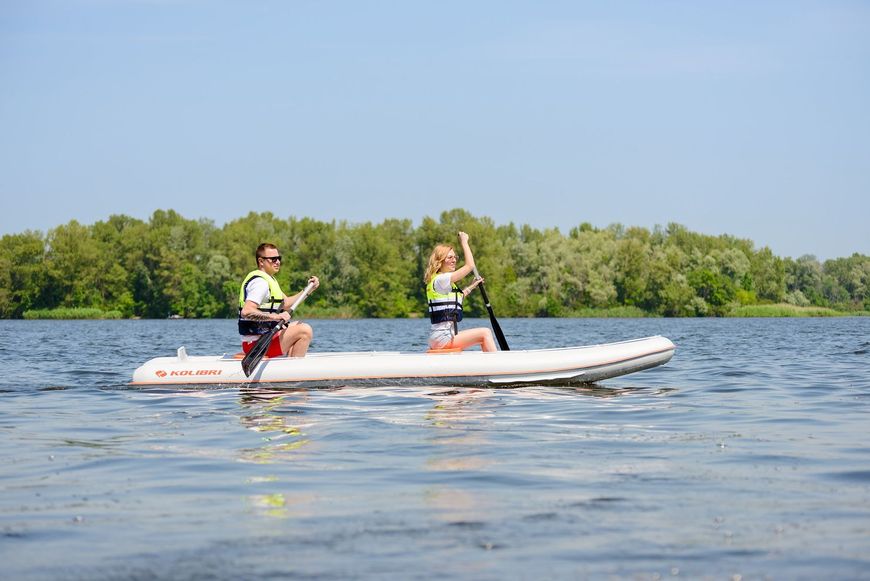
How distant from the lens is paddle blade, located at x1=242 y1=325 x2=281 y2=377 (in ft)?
34.3

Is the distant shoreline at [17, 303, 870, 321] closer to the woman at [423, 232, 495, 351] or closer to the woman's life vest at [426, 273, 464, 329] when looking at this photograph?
the woman at [423, 232, 495, 351]

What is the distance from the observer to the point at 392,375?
10.8 meters

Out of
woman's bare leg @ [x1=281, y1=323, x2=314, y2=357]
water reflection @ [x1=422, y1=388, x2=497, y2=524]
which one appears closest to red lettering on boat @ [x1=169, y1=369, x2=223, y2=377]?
woman's bare leg @ [x1=281, y1=323, x2=314, y2=357]

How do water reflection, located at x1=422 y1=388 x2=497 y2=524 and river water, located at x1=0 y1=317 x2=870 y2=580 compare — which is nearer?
river water, located at x1=0 y1=317 x2=870 y2=580

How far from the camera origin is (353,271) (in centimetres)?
7719

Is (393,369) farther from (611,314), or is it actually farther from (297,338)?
(611,314)

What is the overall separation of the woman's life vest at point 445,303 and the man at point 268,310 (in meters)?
1.17

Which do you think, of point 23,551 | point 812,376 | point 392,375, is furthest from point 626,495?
point 812,376

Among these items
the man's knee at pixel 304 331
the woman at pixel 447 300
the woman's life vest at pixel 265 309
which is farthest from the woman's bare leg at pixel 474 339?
the woman's life vest at pixel 265 309

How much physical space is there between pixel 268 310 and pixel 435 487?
543cm

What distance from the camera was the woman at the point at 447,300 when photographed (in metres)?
10.7

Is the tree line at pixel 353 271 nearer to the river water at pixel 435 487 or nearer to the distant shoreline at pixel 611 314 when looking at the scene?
the distant shoreline at pixel 611 314

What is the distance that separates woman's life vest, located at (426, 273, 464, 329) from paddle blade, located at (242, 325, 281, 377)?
160 cm

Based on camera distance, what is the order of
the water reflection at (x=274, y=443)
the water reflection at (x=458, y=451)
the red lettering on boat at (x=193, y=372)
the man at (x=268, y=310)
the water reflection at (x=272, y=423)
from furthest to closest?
1. the red lettering on boat at (x=193, y=372)
2. the man at (x=268, y=310)
3. the water reflection at (x=272, y=423)
4. the water reflection at (x=274, y=443)
5. the water reflection at (x=458, y=451)
